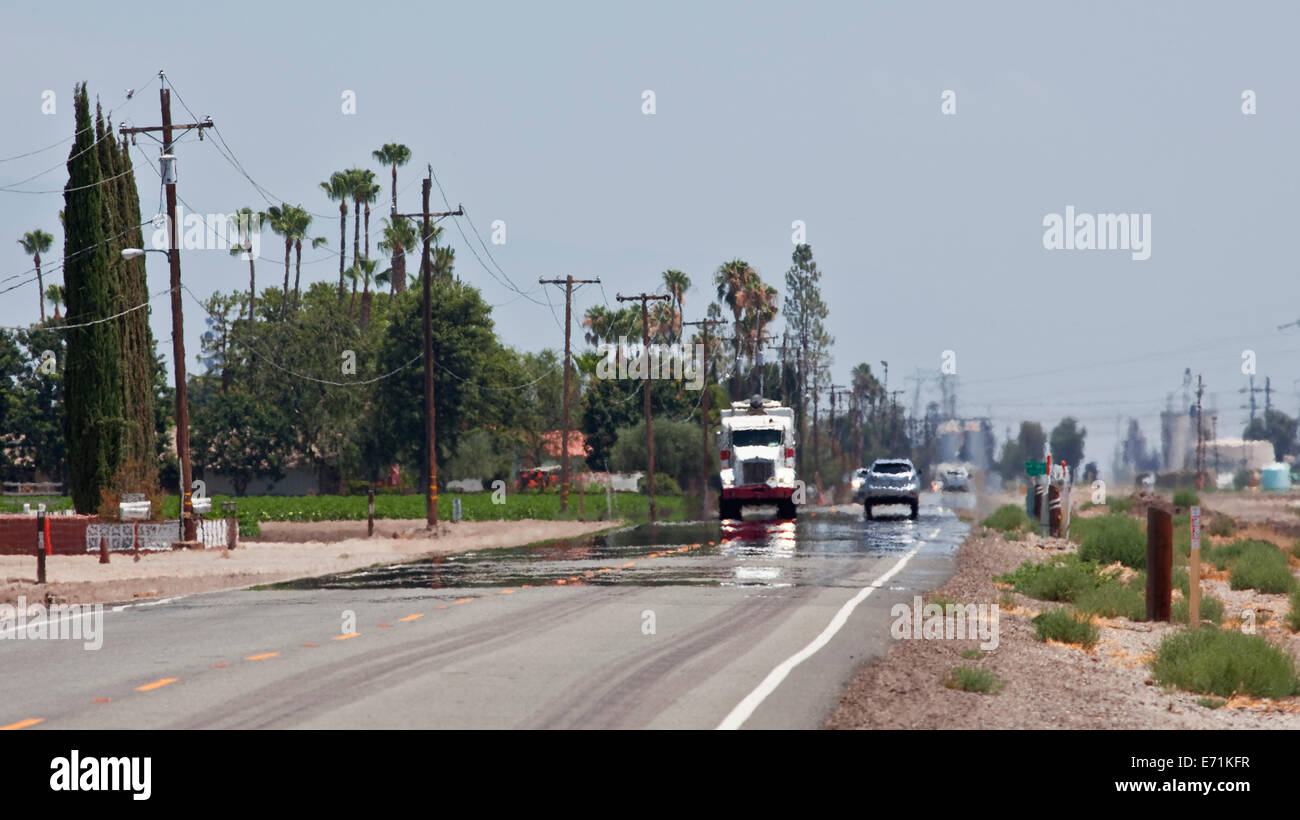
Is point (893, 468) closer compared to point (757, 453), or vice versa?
point (757, 453)

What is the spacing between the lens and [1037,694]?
1263cm

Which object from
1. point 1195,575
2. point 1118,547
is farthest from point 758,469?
point 1195,575

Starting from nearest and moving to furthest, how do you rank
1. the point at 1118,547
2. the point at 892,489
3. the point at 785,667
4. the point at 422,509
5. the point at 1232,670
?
the point at 785,667
the point at 1232,670
the point at 1118,547
the point at 892,489
the point at 422,509

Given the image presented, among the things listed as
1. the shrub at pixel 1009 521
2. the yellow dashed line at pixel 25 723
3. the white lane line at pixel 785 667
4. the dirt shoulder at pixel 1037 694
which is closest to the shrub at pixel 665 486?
the shrub at pixel 1009 521

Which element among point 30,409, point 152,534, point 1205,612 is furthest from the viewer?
point 30,409

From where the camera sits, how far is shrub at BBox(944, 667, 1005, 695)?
490 inches

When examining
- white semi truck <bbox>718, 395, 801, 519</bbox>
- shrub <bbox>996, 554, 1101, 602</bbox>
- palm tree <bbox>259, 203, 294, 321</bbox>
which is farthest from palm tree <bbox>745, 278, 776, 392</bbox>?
shrub <bbox>996, 554, 1101, 602</bbox>

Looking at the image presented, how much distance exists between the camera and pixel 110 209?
48.1 meters

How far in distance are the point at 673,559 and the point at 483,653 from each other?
50.4ft

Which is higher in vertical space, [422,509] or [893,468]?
[893,468]

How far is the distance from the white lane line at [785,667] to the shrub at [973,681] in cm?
142

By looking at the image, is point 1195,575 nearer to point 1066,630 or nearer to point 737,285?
point 1066,630

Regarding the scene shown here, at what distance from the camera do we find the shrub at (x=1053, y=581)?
2352cm

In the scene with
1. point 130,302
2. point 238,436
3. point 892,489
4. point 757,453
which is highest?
point 130,302
